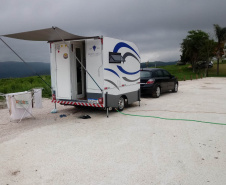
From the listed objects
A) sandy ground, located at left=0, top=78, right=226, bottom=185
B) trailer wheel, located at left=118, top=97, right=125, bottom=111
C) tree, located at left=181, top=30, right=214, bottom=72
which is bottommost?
sandy ground, located at left=0, top=78, right=226, bottom=185

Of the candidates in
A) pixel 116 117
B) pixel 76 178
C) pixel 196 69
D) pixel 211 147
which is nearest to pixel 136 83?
pixel 116 117

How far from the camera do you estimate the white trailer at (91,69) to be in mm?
7082

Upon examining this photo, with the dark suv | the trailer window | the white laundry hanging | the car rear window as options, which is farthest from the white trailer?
the car rear window

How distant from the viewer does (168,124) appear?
6465 millimetres

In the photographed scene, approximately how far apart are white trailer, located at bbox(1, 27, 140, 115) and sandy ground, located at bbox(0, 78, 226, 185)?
2.67 feet

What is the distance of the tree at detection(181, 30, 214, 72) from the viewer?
3666 centimetres

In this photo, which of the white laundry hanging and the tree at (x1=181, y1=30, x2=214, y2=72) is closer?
the white laundry hanging

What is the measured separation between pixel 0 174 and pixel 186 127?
4498 millimetres

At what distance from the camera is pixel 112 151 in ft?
14.8

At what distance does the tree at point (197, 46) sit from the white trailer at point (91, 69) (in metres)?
31.3

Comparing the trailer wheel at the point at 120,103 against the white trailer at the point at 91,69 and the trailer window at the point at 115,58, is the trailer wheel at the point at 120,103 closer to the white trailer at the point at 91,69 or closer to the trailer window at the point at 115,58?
the white trailer at the point at 91,69

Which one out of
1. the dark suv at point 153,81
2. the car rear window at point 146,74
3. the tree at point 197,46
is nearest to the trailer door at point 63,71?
the dark suv at point 153,81

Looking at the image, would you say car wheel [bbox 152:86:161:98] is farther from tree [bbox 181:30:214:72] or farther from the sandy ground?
tree [bbox 181:30:214:72]

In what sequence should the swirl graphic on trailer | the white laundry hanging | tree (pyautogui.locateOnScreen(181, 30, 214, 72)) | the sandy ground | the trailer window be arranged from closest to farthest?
the sandy ground < the white laundry hanging < the trailer window < the swirl graphic on trailer < tree (pyautogui.locateOnScreen(181, 30, 214, 72))
